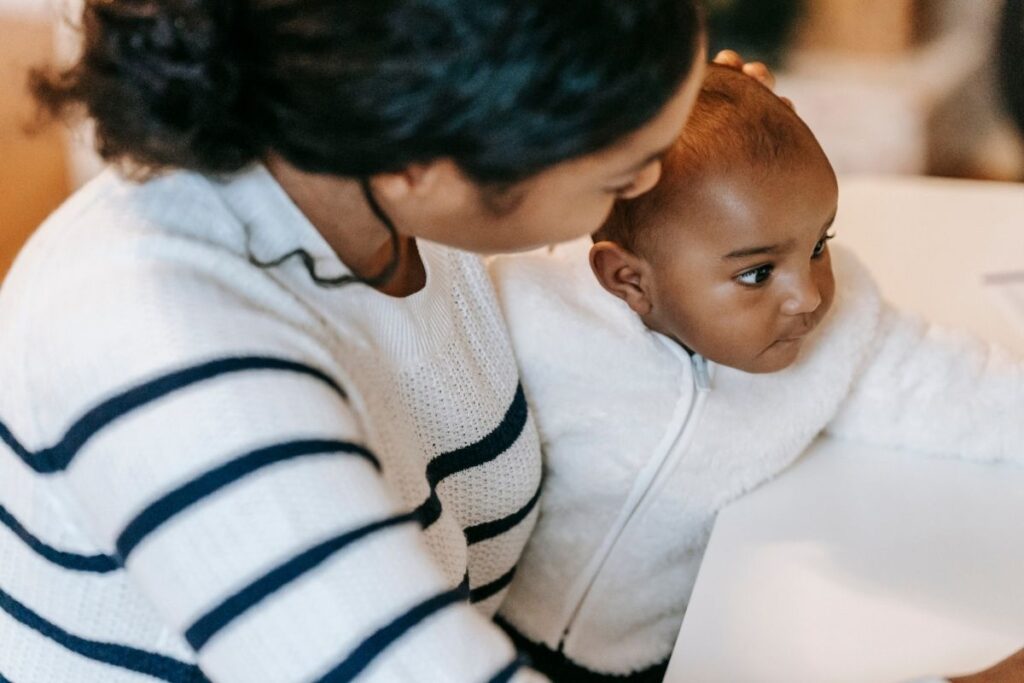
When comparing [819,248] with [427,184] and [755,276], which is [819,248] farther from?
[427,184]

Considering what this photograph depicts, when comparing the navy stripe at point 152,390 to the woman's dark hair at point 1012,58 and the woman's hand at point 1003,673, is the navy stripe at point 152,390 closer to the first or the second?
the woman's hand at point 1003,673

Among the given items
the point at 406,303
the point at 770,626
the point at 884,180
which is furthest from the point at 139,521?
the point at 884,180

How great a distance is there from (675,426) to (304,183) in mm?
361

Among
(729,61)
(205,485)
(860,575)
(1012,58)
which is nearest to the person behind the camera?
(205,485)

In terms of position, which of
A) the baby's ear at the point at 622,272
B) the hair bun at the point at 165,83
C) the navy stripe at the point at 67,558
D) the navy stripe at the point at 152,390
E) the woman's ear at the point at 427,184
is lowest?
the baby's ear at the point at 622,272

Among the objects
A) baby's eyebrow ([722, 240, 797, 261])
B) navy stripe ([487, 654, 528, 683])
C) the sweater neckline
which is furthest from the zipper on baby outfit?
navy stripe ([487, 654, 528, 683])

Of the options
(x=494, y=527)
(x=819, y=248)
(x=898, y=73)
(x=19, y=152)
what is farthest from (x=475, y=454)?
(x=19, y=152)

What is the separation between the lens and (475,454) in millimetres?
739

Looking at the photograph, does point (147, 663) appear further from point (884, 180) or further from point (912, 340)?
point (884, 180)

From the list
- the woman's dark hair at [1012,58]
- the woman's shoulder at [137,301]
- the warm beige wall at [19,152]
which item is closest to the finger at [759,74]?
the woman's shoulder at [137,301]

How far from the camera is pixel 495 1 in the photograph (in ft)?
1.50

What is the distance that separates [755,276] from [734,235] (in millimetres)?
44

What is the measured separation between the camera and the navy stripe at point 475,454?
0.67 m

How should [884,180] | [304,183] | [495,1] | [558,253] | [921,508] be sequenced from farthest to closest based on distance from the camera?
[884,180]
[558,253]
[921,508]
[304,183]
[495,1]
